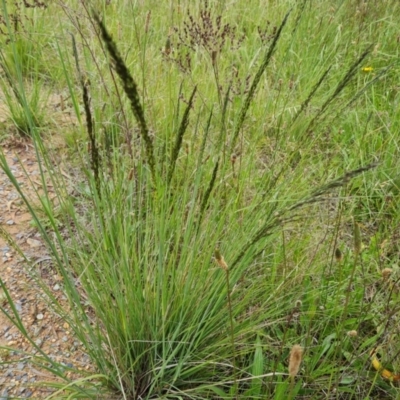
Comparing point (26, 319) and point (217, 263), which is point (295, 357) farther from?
point (26, 319)

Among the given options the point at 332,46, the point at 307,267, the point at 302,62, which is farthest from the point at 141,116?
the point at 332,46

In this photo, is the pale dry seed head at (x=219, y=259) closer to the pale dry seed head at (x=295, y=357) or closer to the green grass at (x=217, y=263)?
the green grass at (x=217, y=263)

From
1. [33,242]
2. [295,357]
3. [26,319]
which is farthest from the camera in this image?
[33,242]

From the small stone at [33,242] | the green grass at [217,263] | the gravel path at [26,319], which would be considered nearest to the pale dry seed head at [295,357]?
the green grass at [217,263]

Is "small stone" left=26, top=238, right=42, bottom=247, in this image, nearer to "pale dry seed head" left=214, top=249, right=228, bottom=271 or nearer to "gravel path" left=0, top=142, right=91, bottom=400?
"gravel path" left=0, top=142, right=91, bottom=400

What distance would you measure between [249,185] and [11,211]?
1.01m

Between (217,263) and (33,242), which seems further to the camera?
(33,242)

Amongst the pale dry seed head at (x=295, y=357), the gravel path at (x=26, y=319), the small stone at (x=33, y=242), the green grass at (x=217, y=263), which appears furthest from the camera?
the small stone at (x=33, y=242)

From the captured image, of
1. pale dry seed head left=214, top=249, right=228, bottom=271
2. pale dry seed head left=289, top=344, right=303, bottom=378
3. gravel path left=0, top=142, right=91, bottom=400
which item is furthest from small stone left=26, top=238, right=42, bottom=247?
pale dry seed head left=289, top=344, right=303, bottom=378

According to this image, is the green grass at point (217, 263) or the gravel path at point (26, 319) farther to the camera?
the gravel path at point (26, 319)

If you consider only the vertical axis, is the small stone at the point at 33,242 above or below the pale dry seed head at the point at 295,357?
below

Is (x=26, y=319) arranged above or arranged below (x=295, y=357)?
below

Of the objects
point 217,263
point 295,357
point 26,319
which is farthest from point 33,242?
point 295,357

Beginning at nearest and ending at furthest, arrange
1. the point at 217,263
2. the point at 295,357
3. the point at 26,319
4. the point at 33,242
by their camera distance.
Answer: the point at 295,357, the point at 217,263, the point at 26,319, the point at 33,242
